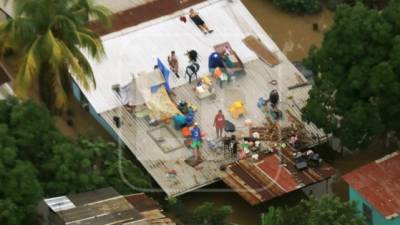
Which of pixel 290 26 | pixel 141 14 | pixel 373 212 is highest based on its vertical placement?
pixel 141 14

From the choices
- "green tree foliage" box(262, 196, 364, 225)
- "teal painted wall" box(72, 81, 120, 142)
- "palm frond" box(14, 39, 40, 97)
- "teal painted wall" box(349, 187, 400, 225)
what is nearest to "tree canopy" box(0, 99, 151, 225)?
"palm frond" box(14, 39, 40, 97)

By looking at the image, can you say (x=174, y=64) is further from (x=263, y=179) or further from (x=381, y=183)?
(x=381, y=183)

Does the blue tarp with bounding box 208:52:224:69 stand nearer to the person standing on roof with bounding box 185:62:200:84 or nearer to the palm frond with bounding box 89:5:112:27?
the person standing on roof with bounding box 185:62:200:84

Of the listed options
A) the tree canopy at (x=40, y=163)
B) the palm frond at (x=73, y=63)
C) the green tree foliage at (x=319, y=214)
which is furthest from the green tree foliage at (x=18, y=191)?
the green tree foliage at (x=319, y=214)

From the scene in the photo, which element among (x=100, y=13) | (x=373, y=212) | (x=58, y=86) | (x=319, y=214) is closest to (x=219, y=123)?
(x=100, y=13)

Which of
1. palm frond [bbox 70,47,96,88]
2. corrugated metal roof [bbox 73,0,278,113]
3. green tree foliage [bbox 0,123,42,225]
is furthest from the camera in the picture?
corrugated metal roof [bbox 73,0,278,113]

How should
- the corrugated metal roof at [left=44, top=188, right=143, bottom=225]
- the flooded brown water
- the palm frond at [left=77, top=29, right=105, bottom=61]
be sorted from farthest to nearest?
the flooded brown water → the palm frond at [left=77, top=29, right=105, bottom=61] → the corrugated metal roof at [left=44, top=188, right=143, bottom=225]
